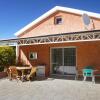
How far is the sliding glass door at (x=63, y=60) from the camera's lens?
19312 mm

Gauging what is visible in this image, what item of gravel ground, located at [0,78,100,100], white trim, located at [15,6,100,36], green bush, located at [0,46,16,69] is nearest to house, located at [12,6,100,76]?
white trim, located at [15,6,100,36]

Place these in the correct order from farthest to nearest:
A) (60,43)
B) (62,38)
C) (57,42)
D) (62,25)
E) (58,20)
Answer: (58,20) → (62,25) → (60,43) → (57,42) → (62,38)

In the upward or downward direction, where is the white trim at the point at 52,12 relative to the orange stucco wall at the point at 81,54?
upward

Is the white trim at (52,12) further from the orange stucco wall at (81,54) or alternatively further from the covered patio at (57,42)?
the orange stucco wall at (81,54)

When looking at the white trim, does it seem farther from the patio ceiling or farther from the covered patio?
the patio ceiling

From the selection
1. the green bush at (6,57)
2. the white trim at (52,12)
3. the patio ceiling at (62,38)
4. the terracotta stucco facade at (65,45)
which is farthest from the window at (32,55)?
the patio ceiling at (62,38)

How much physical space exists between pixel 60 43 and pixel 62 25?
6.11 feet

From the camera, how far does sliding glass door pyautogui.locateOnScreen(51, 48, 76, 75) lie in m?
19.3

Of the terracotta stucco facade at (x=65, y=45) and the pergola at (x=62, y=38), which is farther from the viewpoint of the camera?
the terracotta stucco facade at (x=65, y=45)

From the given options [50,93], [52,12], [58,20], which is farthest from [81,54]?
[50,93]

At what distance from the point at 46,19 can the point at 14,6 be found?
4.86 metres

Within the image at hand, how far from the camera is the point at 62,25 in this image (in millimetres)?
20094

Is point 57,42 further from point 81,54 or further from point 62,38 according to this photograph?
point 81,54

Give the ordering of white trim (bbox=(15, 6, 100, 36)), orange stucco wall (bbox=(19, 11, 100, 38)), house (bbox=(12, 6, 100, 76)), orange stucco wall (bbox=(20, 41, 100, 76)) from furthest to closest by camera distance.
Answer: orange stucco wall (bbox=(19, 11, 100, 38)), white trim (bbox=(15, 6, 100, 36)), orange stucco wall (bbox=(20, 41, 100, 76)), house (bbox=(12, 6, 100, 76))
